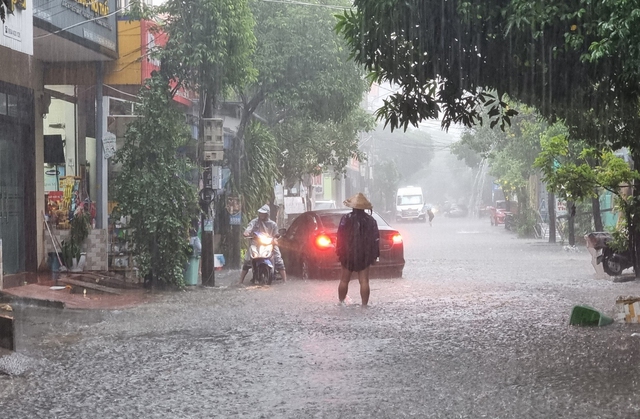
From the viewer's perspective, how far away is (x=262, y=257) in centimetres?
1920

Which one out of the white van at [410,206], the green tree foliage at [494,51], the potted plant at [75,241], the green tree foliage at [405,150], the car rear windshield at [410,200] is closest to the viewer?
the green tree foliage at [494,51]

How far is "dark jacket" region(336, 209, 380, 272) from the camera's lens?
14914mm

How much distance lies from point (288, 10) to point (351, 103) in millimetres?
3229

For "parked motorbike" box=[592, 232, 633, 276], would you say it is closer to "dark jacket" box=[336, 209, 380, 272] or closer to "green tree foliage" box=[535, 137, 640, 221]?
"green tree foliage" box=[535, 137, 640, 221]

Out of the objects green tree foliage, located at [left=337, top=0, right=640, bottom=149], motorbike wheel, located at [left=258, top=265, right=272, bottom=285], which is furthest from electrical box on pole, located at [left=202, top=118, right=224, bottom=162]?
green tree foliage, located at [left=337, top=0, right=640, bottom=149]

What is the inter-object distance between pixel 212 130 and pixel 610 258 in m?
7.94

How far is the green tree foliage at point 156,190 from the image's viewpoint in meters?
17.6

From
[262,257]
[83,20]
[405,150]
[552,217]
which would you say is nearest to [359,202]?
[262,257]

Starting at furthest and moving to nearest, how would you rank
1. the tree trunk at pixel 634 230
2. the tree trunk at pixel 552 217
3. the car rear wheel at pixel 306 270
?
the tree trunk at pixel 552 217 < the car rear wheel at pixel 306 270 < the tree trunk at pixel 634 230

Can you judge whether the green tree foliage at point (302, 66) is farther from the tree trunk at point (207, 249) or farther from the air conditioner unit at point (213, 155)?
the tree trunk at point (207, 249)

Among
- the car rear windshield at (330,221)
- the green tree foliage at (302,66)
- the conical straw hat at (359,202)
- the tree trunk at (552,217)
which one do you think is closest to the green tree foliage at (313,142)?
the green tree foliage at (302,66)

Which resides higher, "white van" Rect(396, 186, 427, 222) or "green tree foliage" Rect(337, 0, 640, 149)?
"green tree foliage" Rect(337, 0, 640, 149)

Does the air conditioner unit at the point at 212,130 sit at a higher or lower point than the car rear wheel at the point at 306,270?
higher

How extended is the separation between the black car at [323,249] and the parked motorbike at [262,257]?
39.6 inches
